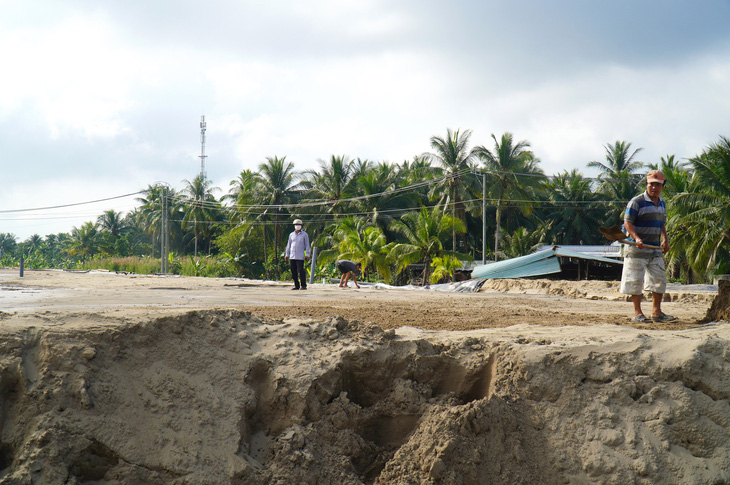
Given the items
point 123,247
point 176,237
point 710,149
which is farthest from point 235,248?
point 710,149

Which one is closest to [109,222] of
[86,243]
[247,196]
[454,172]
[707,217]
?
[86,243]

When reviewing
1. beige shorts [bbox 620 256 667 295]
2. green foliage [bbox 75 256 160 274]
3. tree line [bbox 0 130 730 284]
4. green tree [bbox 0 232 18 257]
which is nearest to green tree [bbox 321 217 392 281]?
tree line [bbox 0 130 730 284]

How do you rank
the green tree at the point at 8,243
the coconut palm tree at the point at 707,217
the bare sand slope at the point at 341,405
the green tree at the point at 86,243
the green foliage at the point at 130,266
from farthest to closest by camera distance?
the green tree at the point at 8,243, the green tree at the point at 86,243, the green foliage at the point at 130,266, the coconut palm tree at the point at 707,217, the bare sand slope at the point at 341,405

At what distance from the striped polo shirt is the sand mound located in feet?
8.42

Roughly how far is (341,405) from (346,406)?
32mm

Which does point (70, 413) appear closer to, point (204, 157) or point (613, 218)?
point (613, 218)

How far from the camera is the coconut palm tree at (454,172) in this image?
117 ft

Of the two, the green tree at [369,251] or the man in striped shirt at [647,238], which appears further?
the green tree at [369,251]

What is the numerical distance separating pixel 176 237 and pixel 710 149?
157 feet

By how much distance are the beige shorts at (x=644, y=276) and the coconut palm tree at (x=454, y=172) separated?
29433 millimetres

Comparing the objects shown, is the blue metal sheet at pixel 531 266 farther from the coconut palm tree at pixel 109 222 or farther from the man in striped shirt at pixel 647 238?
the coconut palm tree at pixel 109 222

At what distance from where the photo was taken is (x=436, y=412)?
3279 mm

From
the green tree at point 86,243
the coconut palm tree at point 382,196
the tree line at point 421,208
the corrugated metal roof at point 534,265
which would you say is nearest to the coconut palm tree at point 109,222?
the green tree at point 86,243

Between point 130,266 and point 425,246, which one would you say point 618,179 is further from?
point 130,266
